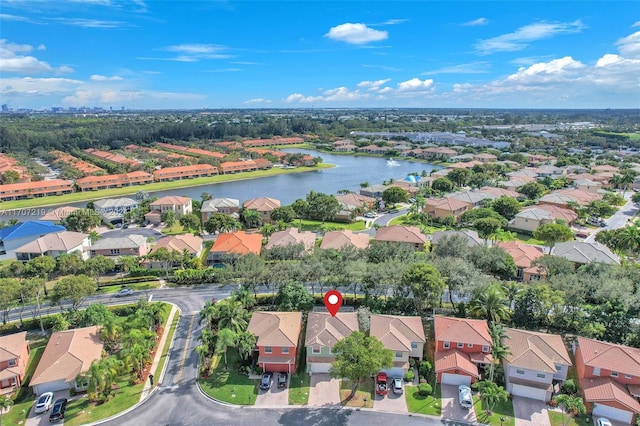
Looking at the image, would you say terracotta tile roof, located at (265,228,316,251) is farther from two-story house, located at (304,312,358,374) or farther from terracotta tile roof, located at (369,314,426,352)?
terracotta tile roof, located at (369,314,426,352)

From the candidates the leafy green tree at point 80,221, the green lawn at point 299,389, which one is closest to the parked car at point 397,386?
the green lawn at point 299,389

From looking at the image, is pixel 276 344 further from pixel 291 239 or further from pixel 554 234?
pixel 554 234

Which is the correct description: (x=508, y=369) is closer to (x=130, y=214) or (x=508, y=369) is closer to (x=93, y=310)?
(x=93, y=310)

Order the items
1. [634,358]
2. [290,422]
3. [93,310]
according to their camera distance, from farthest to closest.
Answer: [93,310] → [634,358] → [290,422]

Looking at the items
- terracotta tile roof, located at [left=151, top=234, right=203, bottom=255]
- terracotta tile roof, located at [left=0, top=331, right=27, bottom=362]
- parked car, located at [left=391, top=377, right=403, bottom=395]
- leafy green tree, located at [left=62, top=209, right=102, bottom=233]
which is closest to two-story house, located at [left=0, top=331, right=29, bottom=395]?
terracotta tile roof, located at [left=0, top=331, right=27, bottom=362]

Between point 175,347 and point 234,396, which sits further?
point 175,347

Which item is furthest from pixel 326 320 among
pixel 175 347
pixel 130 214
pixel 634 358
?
pixel 130 214

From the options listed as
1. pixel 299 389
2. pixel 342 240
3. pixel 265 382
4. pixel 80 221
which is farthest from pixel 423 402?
pixel 80 221
